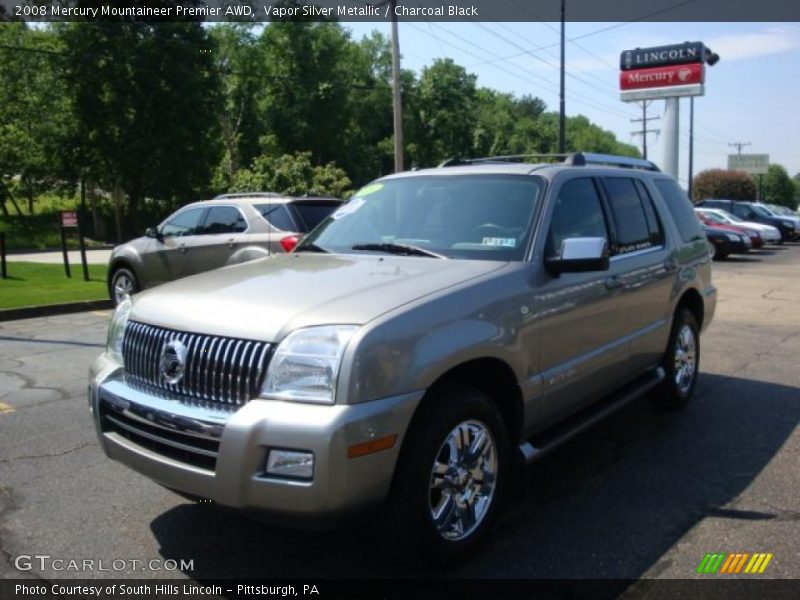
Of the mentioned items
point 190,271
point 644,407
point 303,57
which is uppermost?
point 303,57

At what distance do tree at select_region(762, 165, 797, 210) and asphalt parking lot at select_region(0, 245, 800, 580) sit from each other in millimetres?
108297

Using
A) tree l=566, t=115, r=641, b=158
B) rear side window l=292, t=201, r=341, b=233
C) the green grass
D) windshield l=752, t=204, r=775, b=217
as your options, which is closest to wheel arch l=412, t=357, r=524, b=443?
rear side window l=292, t=201, r=341, b=233

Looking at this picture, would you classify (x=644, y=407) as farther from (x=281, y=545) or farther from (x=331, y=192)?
(x=331, y=192)

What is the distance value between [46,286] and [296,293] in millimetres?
12360

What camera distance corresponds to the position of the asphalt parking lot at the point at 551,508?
10.9 feet

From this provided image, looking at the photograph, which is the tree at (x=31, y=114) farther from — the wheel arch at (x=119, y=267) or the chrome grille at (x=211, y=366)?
the chrome grille at (x=211, y=366)

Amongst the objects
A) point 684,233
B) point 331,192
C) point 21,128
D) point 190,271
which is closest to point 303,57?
point 21,128

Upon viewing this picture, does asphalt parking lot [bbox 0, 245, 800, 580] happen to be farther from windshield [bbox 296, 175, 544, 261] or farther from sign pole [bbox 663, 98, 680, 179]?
sign pole [bbox 663, 98, 680, 179]

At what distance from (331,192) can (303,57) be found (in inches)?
A: 1112

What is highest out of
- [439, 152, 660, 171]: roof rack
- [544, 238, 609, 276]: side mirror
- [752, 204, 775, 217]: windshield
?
[439, 152, 660, 171]: roof rack

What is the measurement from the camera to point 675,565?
3295 millimetres

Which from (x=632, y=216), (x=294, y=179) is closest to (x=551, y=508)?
(x=632, y=216)

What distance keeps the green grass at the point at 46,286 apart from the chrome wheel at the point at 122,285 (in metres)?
0.97

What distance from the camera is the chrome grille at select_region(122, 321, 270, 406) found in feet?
9.58
